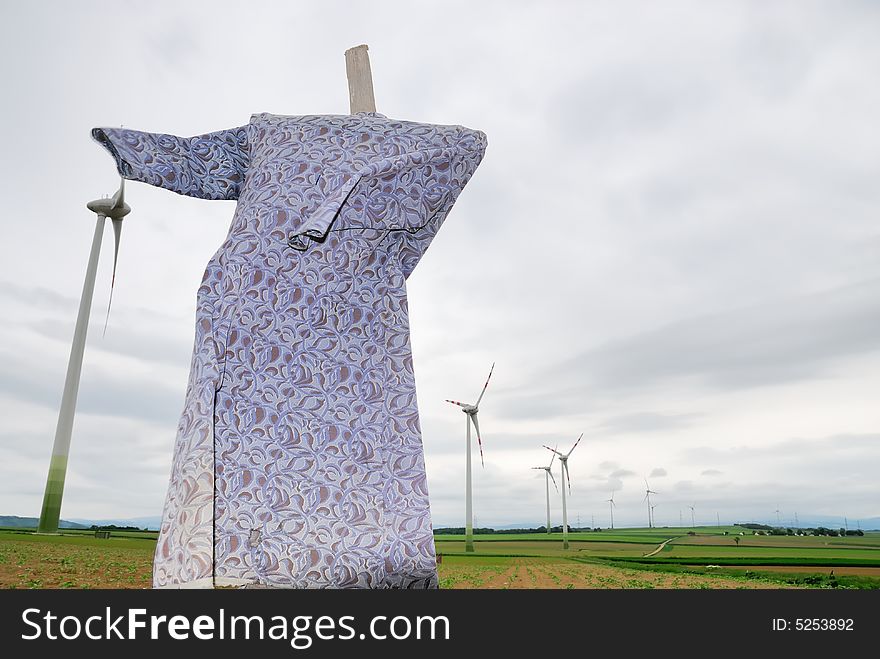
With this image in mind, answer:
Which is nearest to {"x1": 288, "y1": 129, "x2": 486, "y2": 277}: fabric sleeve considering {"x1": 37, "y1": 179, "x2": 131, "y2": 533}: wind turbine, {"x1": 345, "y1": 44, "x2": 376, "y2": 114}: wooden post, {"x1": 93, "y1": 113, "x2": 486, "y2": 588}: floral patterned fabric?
{"x1": 93, "y1": 113, "x2": 486, "y2": 588}: floral patterned fabric

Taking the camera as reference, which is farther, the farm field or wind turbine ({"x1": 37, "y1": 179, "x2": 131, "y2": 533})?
wind turbine ({"x1": 37, "y1": 179, "x2": 131, "y2": 533})

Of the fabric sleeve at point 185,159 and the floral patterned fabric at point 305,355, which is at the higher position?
the fabric sleeve at point 185,159

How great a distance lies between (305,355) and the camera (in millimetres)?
3105

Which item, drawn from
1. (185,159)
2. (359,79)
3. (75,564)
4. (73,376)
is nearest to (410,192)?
(359,79)

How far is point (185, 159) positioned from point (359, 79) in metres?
1.15

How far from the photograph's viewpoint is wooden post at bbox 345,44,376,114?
3928mm

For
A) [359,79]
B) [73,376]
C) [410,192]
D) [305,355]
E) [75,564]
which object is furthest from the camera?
[73,376]

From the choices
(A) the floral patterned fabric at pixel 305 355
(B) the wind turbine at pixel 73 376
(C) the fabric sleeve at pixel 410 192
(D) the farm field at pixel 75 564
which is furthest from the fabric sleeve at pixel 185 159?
(B) the wind turbine at pixel 73 376

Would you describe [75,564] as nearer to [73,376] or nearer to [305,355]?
[305,355]

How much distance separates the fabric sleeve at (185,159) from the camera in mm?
3457

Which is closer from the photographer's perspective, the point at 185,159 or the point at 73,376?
the point at 185,159

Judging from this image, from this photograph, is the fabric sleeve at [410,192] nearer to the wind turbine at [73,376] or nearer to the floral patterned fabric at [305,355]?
the floral patterned fabric at [305,355]

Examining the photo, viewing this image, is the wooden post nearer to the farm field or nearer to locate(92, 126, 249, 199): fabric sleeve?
locate(92, 126, 249, 199): fabric sleeve
